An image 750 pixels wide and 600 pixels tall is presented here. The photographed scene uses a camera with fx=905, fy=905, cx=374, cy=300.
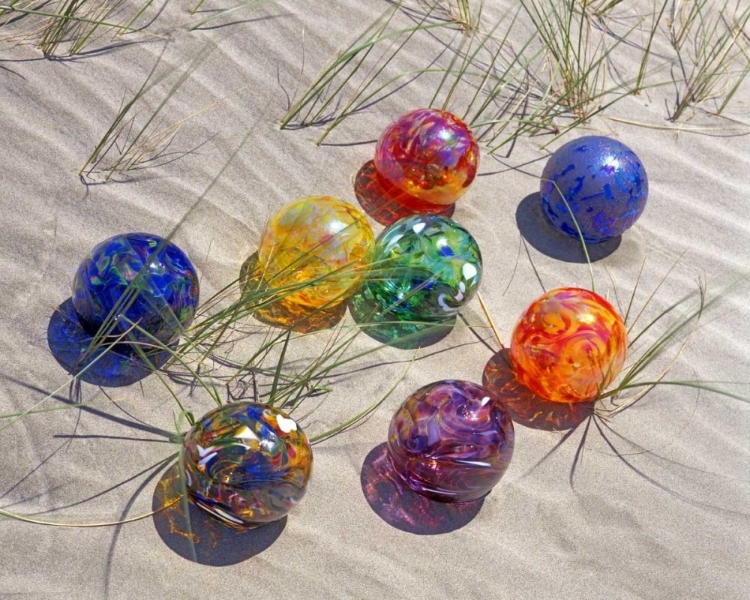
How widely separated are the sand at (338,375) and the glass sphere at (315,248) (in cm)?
20

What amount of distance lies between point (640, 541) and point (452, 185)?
129 centimetres

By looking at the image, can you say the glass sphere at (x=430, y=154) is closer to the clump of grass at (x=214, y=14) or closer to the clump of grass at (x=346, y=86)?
the clump of grass at (x=346, y=86)

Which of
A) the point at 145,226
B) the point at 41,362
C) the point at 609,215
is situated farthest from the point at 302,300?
the point at 609,215

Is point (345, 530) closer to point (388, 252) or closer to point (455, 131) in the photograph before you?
point (388, 252)

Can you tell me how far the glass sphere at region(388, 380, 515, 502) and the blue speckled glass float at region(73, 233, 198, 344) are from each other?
69cm

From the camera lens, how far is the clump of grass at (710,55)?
3.90 metres

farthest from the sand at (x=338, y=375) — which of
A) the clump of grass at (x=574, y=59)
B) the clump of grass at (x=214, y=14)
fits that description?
the clump of grass at (x=574, y=59)

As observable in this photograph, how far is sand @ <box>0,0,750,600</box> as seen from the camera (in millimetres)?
2299

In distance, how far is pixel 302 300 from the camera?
109 inches

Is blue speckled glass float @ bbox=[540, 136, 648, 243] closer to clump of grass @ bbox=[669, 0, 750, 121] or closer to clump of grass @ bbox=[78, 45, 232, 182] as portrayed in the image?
clump of grass @ bbox=[669, 0, 750, 121]

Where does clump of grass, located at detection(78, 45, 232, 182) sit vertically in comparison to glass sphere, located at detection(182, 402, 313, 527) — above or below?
above

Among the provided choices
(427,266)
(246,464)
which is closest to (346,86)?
(427,266)

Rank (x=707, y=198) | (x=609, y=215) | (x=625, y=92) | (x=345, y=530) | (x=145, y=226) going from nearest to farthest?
1. (x=345, y=530)
2. (x=145, y=226)
3. (x=609, y=215)
4. (x=707, y=198)
5. (x=625, y=92)

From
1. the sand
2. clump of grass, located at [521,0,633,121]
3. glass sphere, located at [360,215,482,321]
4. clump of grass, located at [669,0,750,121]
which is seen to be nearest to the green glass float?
glass sphere, located at [360,215,482,321]
